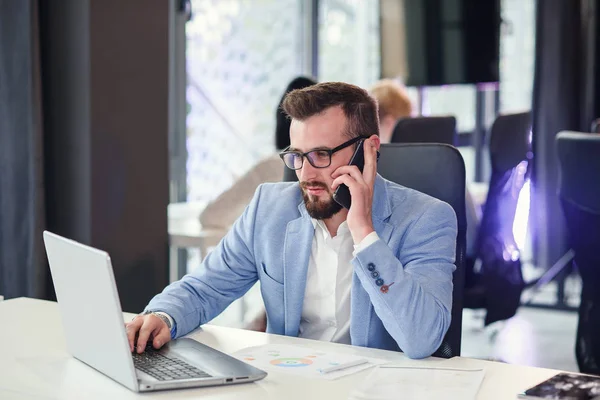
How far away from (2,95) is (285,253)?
5.06 ft

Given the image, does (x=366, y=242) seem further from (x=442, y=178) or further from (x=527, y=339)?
(x=527, y=339)

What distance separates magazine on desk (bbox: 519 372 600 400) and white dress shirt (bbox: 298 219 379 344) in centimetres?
68

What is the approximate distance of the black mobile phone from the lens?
193 cm

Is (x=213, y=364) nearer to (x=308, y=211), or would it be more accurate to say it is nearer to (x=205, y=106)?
(x=308, y=211)

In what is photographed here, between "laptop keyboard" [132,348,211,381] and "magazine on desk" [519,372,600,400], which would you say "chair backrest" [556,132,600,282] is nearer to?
"magazine on desk" [519,372,600,400]

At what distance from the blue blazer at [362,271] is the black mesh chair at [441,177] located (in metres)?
0.10

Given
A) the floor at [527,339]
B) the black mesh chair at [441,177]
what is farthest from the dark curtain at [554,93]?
the black mesh chair at [441,177]

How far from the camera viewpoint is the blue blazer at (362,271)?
1749mm

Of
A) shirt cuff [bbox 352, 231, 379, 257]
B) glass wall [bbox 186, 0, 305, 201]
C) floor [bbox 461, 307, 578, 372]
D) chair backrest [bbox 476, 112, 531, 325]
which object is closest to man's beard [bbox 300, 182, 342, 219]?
shirt cuff [bbox 352, 231, 379, 257]

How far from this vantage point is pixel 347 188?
76.3 inches

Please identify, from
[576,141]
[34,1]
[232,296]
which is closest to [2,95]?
[34,1]

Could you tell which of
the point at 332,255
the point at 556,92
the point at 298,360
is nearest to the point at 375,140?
the point at 332,255

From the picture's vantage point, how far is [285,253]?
2055 millimetres

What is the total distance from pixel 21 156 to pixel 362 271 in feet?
5.80
